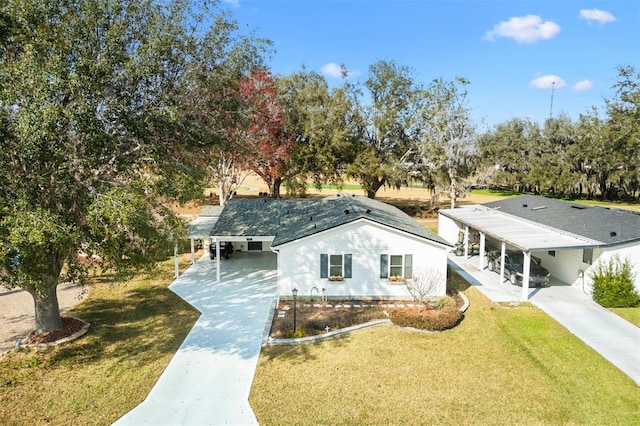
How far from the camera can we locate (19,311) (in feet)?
50.5

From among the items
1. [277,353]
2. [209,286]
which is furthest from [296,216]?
[277,353]

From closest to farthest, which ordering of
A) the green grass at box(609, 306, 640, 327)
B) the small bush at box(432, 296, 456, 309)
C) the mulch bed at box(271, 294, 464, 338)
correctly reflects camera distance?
1. the mulch bed at box(271, 294, 464, 338)
2. the green grass at box(609, 306, 640, 327)
3. the small bush at box(432, 296, 456, 309)

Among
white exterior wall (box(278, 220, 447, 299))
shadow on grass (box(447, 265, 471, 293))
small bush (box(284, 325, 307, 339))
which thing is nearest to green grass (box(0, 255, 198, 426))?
small bush (box(284, 325, 307, 339))

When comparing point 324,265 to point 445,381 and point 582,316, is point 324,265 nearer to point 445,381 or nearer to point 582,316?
point 445,381

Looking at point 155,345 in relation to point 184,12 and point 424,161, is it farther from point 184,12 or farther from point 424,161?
point 424,161

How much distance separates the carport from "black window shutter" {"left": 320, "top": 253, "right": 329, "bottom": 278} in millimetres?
7701

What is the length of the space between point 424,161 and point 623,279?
25869 millimetres

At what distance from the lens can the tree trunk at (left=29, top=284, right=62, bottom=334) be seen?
12.8m

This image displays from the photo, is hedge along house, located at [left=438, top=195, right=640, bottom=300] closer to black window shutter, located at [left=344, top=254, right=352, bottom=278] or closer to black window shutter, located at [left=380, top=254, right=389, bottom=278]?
black window shutter, located at [left=380, top=254, right=389, bottom=278]

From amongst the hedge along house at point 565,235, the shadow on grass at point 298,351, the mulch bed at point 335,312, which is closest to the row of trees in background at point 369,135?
the hedge along house at point 565,235

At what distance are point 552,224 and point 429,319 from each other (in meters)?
10.4

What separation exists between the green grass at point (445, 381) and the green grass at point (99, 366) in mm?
3220

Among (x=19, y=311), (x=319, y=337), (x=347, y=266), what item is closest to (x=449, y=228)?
(x=347, y=266)

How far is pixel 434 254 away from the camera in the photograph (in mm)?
16719
